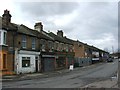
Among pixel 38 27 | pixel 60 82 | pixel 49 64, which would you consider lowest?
pixel 60 82

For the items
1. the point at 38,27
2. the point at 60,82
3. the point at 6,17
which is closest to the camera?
the point at 60,82

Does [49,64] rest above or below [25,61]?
below

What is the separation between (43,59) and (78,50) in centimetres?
3208

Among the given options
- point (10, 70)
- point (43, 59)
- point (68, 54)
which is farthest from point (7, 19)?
point (68, 54)

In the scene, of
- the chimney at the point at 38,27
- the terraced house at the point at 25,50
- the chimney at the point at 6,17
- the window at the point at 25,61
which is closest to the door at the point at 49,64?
the terraced house at the point at 25,50

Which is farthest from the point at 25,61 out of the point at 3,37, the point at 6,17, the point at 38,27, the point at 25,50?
the point at 38,27

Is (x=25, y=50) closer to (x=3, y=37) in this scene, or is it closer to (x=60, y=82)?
(x=3, y=37)

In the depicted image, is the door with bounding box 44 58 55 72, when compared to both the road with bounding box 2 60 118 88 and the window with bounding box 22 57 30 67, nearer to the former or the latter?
the window with bounding box 22 57 30 67

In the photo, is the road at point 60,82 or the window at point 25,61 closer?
the road at point 60,82

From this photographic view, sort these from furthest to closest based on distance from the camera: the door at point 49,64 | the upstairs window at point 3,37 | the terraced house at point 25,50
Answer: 1. the door at point 49,64
2. the terraced house at point 25,50
3. the upstairs window at point 3,37

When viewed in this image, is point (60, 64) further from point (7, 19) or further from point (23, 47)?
point (7, 19)

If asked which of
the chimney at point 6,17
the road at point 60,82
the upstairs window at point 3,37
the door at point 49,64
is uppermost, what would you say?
the chimney at point 6,17

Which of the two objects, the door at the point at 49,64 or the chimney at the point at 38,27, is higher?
the chimney at the point at 38,27

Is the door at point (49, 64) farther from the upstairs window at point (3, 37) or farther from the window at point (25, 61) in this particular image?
the upstairs window at point (3, 37)
